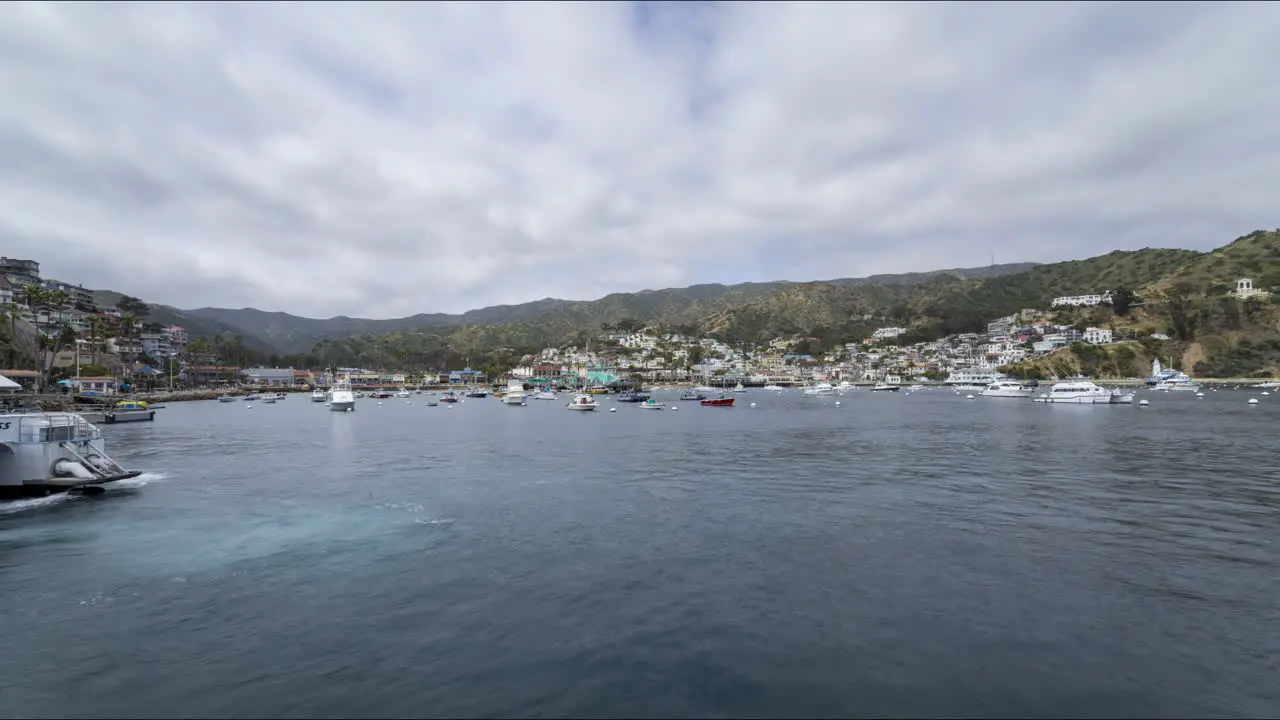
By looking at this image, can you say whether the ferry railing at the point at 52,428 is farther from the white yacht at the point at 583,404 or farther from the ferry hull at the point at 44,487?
the white yacht at the point at 583,404

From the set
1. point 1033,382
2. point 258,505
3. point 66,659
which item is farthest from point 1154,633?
point 1033,382

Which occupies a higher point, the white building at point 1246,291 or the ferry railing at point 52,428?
the white building at point 1246,291

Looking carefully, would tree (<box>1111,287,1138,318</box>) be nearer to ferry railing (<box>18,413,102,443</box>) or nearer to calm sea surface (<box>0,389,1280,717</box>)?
calm sea surface (<box>0,389,1280,717</box>)

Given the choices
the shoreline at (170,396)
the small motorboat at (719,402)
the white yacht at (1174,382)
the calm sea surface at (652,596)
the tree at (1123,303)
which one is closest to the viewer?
the calm sea surface at (652,596)

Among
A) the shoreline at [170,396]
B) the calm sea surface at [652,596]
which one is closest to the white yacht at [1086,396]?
the calm sea surface at [652,596]

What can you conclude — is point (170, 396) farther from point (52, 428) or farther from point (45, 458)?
point (52, 428)

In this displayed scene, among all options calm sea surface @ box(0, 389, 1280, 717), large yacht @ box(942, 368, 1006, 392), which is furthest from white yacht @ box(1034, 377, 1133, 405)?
large yacht @ box(942, 368, 1006, 392)

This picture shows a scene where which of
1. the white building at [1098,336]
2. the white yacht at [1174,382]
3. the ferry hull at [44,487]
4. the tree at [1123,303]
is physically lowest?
the white yacht at [1174,382]
